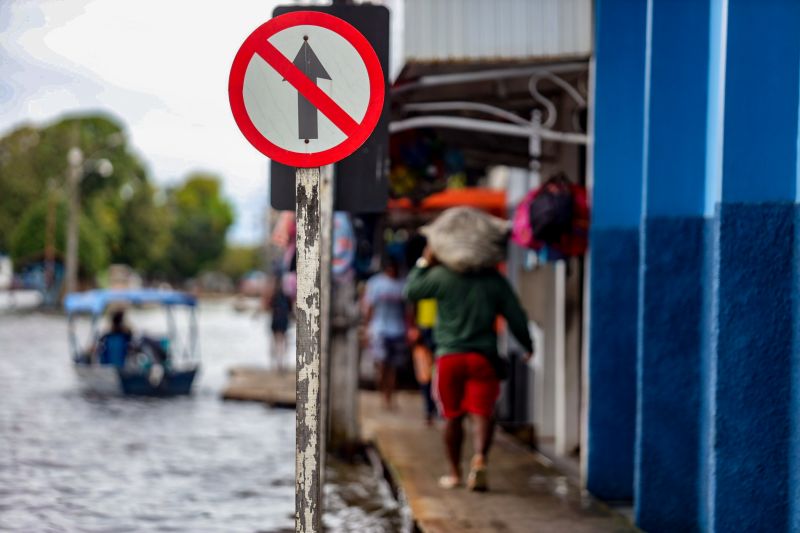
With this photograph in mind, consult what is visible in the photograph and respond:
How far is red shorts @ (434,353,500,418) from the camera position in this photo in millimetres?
8117

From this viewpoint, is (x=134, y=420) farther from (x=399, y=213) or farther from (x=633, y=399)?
(x=633, y=399)

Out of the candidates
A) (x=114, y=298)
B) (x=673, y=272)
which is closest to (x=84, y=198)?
(x=114, y=298)

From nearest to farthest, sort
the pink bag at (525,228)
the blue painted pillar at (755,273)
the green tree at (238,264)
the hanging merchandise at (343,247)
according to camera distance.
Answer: the blue painted pillar at (755,273) → the pink bag at (525,228) → the hanging merchandise at (343,247) → the green tree at (238,264)

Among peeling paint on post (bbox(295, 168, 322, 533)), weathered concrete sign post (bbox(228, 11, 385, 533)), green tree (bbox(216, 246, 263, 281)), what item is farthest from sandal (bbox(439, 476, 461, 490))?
green tree (bbox(216, 246, 263, 281))

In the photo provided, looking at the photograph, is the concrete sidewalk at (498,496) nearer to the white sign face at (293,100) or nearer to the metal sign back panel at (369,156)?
the metal sign back panel at (369,156)

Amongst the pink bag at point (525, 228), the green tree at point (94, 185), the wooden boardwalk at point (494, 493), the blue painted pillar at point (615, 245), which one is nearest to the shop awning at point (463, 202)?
the wooden boardwalk at point (494, 493)

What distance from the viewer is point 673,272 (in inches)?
263

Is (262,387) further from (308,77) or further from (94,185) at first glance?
(94,185)

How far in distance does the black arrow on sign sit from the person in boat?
489 inches

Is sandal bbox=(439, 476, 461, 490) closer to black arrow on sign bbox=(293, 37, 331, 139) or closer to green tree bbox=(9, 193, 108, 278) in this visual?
black arrow on sign bbox=(293, 37, 331, 139)

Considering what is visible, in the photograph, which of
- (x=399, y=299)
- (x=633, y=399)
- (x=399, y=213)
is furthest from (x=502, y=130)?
(x=399, y=213)

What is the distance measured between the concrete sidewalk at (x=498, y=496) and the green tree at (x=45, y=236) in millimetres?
52511

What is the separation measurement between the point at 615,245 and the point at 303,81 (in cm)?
393

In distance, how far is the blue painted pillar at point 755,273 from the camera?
5.55 metres
